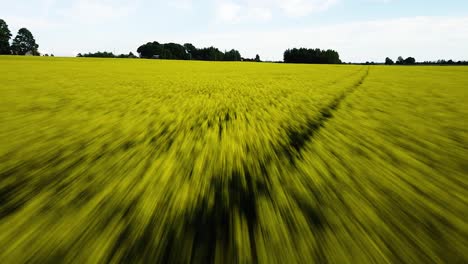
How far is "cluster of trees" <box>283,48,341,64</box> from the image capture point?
77688 millimetres

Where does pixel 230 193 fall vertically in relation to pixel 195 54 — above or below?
above

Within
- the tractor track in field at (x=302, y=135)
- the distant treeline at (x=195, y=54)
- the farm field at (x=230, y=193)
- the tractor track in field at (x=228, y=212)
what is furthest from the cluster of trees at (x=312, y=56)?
the tractor track in field at (x=228, y=212)

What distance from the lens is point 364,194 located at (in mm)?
1723

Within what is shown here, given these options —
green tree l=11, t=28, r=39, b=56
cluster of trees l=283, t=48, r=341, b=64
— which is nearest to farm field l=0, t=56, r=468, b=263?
cluster of trees l=283, t=48, r=341, b=64

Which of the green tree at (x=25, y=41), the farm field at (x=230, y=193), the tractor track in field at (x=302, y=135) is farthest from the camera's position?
the green tree at (x=25, y=41)

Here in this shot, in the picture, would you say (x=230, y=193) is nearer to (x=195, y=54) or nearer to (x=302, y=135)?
(x=302, y=135)

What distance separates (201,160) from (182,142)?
602 millimetres

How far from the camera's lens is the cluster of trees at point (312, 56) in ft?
255

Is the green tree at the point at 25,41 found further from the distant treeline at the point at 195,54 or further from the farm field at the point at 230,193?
the farm field at the point at 230,193

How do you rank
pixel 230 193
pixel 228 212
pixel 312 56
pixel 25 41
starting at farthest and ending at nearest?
pixel 25 41, pixel 312 56, pixel 230 193, pixel 228 212

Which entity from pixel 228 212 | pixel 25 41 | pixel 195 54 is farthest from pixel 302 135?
pixel 25 41

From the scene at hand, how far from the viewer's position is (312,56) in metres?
78.9

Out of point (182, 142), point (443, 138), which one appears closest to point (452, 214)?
point (443, 138)

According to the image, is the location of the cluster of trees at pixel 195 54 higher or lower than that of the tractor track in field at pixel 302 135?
lower
